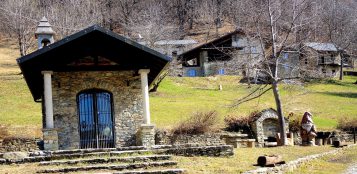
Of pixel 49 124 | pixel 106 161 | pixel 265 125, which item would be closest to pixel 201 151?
pixel 106 161

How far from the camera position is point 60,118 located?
1866 centimetres

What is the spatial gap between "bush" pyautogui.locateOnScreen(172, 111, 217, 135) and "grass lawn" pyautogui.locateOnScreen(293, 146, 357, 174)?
24.6 feet

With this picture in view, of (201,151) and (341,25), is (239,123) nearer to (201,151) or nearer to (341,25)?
(201,151)

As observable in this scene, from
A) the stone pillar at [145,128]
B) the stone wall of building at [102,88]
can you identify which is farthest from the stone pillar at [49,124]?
the stone pillar at [145,128]

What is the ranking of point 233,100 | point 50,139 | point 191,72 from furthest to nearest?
point 191,72, point 233,100, point 50,139

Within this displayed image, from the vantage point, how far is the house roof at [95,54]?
17688mm

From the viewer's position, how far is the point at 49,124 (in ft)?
58.1

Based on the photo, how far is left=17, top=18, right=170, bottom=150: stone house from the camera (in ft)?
60.4

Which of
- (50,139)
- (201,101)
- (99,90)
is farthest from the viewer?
(201,101)

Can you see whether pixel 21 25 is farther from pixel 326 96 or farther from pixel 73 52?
pixel 73 52

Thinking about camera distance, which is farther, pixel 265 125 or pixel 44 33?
pixel 265 125

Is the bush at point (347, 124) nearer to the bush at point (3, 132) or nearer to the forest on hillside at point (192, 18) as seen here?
the forest on hillside at point (192, 18)

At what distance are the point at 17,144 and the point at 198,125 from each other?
8.81m

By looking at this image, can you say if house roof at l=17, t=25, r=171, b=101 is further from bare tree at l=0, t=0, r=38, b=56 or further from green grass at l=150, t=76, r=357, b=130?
bare tree at l=0, t=0, r=38, b=56
